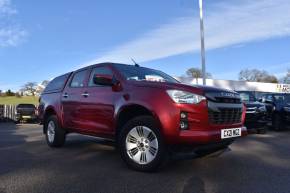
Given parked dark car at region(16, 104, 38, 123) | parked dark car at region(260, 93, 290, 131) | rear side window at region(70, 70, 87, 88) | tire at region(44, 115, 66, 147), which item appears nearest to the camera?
rear side window at region(70, 70, 87, 88)

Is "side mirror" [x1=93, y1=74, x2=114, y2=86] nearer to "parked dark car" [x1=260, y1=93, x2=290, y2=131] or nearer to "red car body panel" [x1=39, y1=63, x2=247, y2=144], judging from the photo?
"red car body panel" [x1=39, y1=63, x2=247, y2=144]

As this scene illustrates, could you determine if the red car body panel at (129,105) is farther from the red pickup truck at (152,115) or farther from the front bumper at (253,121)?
the front bumper at (253,121)

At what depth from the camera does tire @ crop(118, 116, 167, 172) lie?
214 inches

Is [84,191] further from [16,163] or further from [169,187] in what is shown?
[16,163]

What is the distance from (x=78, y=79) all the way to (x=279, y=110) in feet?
31.5

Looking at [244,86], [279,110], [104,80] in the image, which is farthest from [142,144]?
[244,86]

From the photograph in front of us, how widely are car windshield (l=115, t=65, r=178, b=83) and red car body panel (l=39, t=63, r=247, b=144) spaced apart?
0.16m

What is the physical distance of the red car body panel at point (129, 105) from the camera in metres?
5.30

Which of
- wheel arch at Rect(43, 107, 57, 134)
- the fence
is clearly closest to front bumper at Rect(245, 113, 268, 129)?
wheel arch at Rect(43, 107, 57, 134)

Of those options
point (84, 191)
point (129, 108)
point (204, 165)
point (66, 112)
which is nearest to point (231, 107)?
point (204, 165)

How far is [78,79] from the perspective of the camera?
26.1 ft

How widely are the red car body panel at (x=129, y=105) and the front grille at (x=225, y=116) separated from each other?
70 mm

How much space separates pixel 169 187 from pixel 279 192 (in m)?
1.38

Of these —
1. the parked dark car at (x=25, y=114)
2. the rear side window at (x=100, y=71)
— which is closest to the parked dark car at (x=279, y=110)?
the rear side window at (x=100, y=71)
